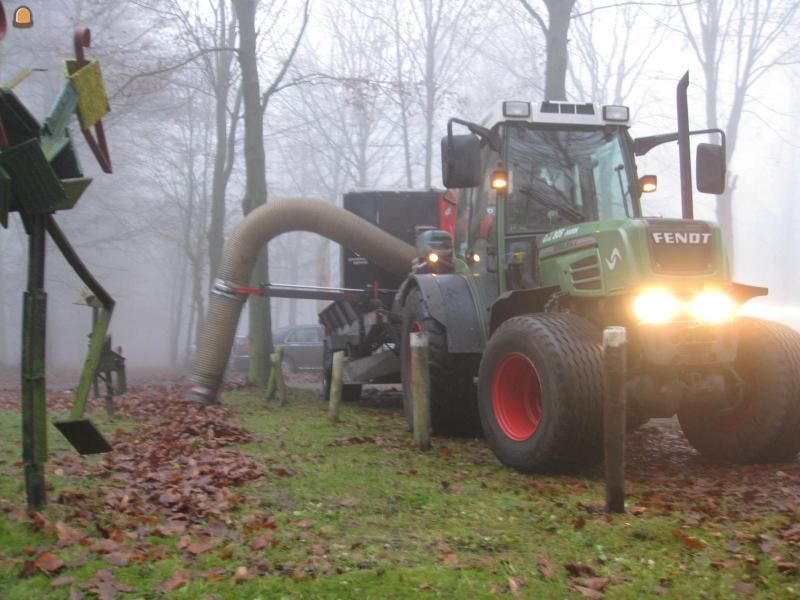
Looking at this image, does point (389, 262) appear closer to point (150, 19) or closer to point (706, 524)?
point (706, 524)

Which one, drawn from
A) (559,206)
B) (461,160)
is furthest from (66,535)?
(559,206)

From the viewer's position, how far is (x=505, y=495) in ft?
17.7

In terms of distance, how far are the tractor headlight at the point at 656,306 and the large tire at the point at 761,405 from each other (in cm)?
76

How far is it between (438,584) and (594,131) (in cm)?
551

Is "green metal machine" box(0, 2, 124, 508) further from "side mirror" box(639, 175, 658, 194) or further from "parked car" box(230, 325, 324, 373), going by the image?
"parked car" box(230, 325, 324, 373)

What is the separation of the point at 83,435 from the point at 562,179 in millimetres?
5040

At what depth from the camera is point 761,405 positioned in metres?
6.28

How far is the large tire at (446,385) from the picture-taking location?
7.69 meters

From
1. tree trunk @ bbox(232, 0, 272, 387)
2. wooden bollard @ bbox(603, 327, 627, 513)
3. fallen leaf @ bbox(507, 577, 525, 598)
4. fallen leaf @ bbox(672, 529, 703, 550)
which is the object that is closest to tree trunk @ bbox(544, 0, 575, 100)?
tree trunk @ bbox(232, 0, 272, 387)

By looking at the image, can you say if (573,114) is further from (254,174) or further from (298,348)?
(298,348)

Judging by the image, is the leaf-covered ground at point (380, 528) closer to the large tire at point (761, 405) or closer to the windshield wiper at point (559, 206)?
the large tire at point (761, 405)

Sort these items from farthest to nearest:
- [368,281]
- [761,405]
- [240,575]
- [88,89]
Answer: [368,281], [761,405], [88,89], [240,575]

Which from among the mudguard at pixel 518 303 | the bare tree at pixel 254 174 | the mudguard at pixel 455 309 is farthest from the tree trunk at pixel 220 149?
the mudguard at pixel 518 303

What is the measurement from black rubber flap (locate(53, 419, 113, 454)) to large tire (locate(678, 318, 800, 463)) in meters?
4.34
